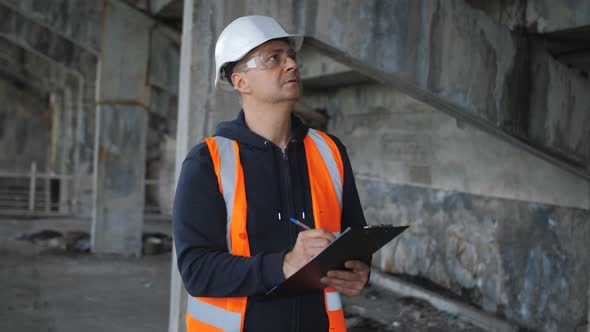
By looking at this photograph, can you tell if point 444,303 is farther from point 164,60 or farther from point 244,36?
point 164,60

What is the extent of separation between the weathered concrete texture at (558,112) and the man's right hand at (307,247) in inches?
113

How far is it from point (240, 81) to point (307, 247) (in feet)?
2.75

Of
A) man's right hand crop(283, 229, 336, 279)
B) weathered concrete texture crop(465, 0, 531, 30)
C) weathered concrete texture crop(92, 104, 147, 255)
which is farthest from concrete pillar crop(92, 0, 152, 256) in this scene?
→ man's right hand crop(283, 229, 336, 279)

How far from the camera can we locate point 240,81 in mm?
2615

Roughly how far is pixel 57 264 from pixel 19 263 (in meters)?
0.65

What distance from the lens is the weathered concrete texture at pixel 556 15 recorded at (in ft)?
14.3

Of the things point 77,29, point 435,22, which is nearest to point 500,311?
point 435,22

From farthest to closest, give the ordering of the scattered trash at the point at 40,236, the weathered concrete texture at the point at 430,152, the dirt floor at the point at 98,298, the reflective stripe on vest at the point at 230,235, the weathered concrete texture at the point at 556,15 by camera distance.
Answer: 1. the scattered trash at the point at 40,236
2. the dirt floor at the point at 98,298
3. the weathered concrete texture at the point at 430,152
4. the weathered concrete texture at the point at 556,15
5. the reflective stripe on vest at the point at 230,235

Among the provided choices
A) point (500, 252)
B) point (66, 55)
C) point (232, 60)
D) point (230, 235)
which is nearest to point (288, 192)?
point (230, 235)

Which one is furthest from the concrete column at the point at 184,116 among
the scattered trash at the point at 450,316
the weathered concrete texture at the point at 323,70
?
the weathered concrete texture at the point at 323,70

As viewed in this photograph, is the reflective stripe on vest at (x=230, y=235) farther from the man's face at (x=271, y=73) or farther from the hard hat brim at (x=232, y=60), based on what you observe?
the hard hat brim at (x=232, y=60)

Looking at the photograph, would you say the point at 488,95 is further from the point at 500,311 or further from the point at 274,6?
the point at 500,311

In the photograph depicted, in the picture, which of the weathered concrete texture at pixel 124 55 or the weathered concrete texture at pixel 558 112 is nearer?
the weathered concrete texture at pixel 558 112

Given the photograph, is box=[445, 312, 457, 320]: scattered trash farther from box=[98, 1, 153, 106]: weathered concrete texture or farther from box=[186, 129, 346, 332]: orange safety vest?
box=[98, 1, 153, 106]: weathered concrete texture
